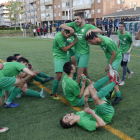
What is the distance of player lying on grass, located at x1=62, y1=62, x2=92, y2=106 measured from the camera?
12.6 feet

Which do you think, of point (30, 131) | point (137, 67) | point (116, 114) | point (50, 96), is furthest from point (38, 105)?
point (137, 67)

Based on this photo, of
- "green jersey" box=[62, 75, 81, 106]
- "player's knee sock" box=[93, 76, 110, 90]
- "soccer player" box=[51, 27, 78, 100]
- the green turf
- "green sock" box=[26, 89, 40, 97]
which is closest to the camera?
the green turf

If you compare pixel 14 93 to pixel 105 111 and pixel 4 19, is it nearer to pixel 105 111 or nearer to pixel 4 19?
pixel 105 111

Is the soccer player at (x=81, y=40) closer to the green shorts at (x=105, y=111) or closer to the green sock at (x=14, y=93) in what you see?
the green sock at (x=14, y=93)

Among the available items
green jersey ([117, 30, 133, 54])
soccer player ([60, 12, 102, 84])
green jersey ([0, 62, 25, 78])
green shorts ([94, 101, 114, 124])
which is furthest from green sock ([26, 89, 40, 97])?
green jersey ([117, 30, 133, 54])

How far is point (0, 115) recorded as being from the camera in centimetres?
393

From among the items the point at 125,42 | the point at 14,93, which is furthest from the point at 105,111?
the point at 125,42

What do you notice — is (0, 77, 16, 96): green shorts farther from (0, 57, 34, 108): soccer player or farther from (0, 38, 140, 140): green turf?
(0, 38, 140, 140): green turf

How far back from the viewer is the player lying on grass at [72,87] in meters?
3.85

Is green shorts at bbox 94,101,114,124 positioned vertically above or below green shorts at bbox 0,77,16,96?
below

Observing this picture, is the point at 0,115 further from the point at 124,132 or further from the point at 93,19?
the point at 93,19

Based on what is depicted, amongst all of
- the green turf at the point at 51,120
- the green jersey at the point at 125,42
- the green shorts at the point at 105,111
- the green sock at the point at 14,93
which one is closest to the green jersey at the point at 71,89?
the green turf at the point at 51,120

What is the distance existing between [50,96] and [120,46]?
259 centimetres

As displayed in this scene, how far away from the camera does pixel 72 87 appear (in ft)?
12.6
